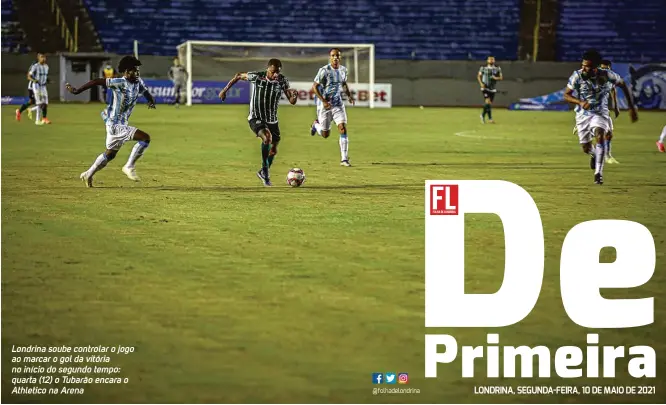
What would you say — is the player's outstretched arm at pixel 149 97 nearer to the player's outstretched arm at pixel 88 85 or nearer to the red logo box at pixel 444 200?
the player's outstretched arm at pixel 88 85

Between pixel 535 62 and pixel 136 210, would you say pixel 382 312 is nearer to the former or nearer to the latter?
pixel 136 210

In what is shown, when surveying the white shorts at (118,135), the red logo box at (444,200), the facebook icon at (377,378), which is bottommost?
the red logo box at (444,200)

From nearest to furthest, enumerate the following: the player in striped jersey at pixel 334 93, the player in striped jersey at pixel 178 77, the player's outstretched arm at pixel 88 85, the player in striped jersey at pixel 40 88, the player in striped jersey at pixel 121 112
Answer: the player's outstretched arm at pixel 88 85 < the player in striped jersey at pixel 121 112 < the player in striped jersey at pixel 334 93 < the player in striped jersey at pixel 40 88 < the player in striped jersey at pixel 178 77

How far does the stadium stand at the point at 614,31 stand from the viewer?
53500 millimetres

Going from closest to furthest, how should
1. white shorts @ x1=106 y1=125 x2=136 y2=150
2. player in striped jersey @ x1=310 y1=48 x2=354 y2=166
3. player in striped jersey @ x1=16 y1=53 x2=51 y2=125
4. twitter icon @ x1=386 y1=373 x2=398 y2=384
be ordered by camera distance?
twitter icon @ x1=386 y1=373 x2=398 y2=384 < white shorts @ x1=106 y1=125 x2=136 y2=150 < player in striped jersey @ x1=310 y1=48 x2=354 y2=166 < player in striped jersey @ x1=16 y1=53 x2=51 y2=125

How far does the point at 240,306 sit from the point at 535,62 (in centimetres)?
4423

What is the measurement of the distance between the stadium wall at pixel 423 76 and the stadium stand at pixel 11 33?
1.10 metres

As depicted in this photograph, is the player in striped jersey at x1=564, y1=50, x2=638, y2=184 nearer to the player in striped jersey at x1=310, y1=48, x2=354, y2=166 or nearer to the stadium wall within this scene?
the player in striped jersey at x1=310, y1=48, x2=354, y2=166

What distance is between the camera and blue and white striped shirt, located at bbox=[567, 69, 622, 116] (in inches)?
712

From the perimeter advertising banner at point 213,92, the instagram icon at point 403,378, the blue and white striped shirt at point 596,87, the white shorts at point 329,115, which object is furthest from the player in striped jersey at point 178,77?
the instagram icon at point 403,378

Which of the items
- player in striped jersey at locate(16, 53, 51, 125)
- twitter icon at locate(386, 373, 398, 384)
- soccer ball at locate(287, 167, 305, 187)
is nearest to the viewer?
twitter icon at locate(386, 373, 398, 384)

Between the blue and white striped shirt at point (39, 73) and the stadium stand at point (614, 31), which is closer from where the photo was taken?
the blue and white striped shirt at point (39, 73)

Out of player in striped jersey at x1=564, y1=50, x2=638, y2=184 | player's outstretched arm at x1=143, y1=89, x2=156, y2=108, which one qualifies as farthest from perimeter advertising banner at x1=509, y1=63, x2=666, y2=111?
player's outstretched arm at x1=143, y1=89, x2=156, y2=108

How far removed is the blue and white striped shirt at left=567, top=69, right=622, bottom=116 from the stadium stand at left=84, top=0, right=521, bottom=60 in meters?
35.2
